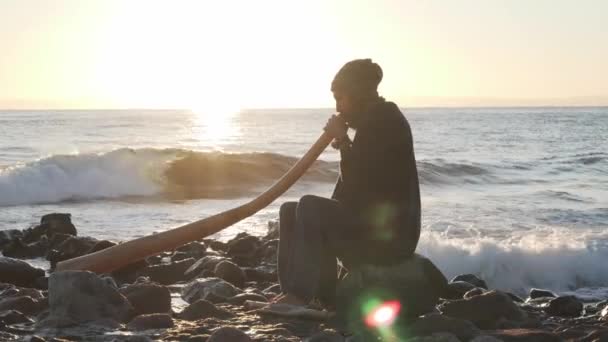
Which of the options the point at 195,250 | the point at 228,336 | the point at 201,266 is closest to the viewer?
the point at 228,336

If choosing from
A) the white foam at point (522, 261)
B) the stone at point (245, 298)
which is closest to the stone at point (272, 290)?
the stone at point (245, 298)

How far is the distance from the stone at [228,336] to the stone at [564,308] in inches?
127

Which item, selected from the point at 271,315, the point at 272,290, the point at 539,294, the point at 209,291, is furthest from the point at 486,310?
the point at 539,294

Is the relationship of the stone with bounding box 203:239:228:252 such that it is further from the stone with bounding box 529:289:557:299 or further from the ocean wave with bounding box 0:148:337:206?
the ocean wave with bounding box 0:148:337:206

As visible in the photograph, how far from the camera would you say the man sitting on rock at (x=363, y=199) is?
5.60 m

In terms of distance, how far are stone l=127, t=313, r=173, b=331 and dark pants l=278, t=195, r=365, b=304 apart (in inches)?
34.1

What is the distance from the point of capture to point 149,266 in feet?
28.3

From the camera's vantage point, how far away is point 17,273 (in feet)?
25.1

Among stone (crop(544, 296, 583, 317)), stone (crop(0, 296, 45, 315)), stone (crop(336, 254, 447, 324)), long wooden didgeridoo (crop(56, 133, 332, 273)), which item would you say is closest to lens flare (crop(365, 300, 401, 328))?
stone (crop(336, 254, 447, 324))

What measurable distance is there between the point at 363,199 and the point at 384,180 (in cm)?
19

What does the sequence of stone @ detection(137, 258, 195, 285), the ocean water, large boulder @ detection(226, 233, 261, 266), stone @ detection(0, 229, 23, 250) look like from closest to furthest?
stone @ detection(137, 258, 195, 285) < large boulder @ detection(226, 233, 261, 266) < the ocean water < stone @ detection(0, 229, 23, 250)

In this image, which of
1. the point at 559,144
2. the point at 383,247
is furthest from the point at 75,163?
the point at 559,144

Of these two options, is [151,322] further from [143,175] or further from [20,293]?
[143,175]

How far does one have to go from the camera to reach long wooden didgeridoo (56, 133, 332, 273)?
20.9 feet
